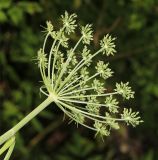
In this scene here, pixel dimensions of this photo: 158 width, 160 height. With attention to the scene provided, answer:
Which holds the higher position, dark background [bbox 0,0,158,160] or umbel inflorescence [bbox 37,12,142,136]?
dark background [bbox 0,0,158,160]

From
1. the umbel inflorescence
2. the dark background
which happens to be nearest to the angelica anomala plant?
the umbel inflorescence

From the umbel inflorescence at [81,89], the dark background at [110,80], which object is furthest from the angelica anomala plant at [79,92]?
the dark background at [110,80]

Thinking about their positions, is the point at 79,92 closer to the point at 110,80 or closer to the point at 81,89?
the point at 81,89

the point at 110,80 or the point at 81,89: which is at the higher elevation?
the point at 110,80

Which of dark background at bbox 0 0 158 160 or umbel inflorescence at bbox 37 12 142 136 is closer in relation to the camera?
umbel inflorescence at bbox 37 12 142 136

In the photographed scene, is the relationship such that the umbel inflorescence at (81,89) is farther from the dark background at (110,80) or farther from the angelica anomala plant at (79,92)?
the dark background at (110,80)

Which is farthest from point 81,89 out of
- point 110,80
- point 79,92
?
point 110,80

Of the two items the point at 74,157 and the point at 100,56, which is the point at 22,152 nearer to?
the point at 74,157

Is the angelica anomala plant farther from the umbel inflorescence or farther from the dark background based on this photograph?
the dark background
